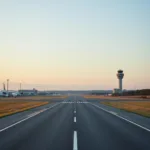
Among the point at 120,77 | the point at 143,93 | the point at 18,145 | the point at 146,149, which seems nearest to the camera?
the point at 146,149

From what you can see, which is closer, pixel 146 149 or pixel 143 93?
pixel 146 149

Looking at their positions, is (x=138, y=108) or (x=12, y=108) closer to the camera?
(x=138, y=108)

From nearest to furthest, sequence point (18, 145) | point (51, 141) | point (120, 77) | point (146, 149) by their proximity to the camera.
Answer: point (146, 149) → point (18, 145) → point (51, 141) → point (120, 77)

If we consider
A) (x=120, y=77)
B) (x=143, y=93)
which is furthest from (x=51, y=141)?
(x=120, y=77)

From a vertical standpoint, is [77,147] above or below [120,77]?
below

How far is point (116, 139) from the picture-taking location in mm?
12781

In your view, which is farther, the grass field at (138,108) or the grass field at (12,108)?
the grass field at (12,108)

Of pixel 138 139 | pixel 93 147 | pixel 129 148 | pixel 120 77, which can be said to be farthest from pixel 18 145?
pixel 120 77

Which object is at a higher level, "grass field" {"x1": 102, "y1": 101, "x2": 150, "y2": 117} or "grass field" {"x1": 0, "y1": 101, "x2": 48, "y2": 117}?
Answer: "grass field" {"x1": 102, "y1": 101, "x2": 150, "y2": 117}

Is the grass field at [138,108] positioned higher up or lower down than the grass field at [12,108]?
higher up

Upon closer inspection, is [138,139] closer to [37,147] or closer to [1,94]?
[37,147]

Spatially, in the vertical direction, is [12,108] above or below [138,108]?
below

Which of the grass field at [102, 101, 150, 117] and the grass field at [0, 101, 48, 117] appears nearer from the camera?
Result: the grass field at [102, 101, 150, 117]

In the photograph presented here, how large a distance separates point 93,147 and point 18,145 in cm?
272
